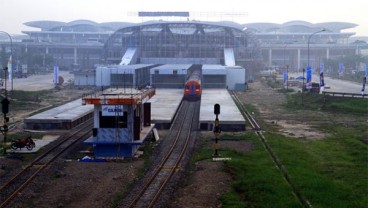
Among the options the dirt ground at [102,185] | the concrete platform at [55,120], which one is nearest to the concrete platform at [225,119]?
the dirt ground at [102,185]

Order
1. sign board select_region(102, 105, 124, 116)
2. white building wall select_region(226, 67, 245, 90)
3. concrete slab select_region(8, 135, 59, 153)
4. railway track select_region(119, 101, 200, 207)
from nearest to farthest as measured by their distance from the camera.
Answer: railway track select_region(119, 101, 200, 207) < sign board select_region(102, 105, 124, 116) < concrete slab select_region(8, 135, 59, 153) < white building wall select_region(226, 67, 245, 90)

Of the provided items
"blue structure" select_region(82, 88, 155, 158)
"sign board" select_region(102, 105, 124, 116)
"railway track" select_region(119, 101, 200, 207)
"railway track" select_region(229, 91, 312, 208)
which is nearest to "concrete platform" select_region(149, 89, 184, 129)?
"railway track" select_region(119, 101, 200, 207)

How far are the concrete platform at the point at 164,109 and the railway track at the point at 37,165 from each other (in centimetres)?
422

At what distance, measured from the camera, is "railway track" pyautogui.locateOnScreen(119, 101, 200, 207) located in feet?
48.9

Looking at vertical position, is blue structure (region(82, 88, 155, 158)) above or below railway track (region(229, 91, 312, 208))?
above

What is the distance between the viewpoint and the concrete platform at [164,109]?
103 ft

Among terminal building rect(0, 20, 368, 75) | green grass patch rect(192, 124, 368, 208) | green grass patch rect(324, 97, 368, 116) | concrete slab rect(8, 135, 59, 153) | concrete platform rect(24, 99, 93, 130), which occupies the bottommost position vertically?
concrete slab rect(8, 135, 59, 153)

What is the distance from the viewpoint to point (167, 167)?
65.0 feet

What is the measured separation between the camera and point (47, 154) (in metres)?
22.5

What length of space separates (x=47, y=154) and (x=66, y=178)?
5.13 meters

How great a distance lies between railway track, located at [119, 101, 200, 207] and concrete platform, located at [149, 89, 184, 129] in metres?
0.60

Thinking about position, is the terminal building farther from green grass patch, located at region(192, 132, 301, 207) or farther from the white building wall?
green grass patch, located at region(192, 132, 301, 207)

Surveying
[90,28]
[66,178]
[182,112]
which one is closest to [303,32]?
[90,28]

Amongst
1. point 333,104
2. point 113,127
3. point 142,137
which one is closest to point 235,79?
point 333,104
